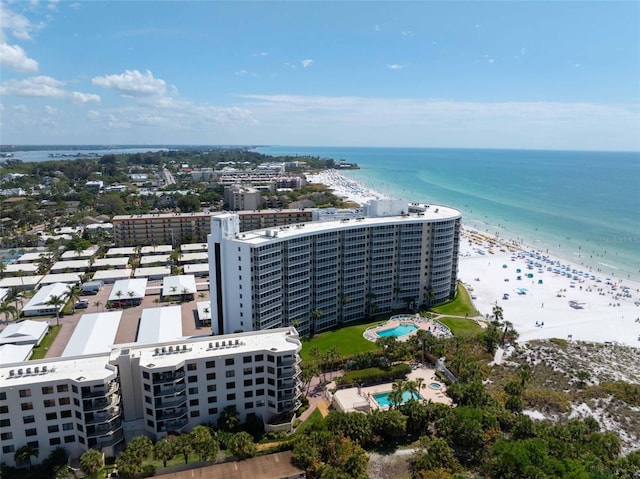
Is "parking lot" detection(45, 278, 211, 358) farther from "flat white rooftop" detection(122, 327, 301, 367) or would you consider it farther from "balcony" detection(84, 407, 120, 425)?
"balcony" detection(84, 407, 120, 425)

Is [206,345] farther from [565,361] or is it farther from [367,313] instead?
[565,361]

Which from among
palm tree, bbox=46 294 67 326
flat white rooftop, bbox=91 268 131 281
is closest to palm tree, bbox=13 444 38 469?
palm tree, bbox=46 294 67 326

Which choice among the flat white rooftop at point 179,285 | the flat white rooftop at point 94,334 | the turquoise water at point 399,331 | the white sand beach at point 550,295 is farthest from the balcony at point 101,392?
the white sand beach at point 550,295

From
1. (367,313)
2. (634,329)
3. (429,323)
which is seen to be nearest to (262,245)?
(367,313)

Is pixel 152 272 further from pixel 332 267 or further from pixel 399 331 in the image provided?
pixel 399 331

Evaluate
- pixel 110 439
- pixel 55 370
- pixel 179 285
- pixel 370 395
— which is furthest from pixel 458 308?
pixel 55 370

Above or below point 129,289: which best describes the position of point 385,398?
below
